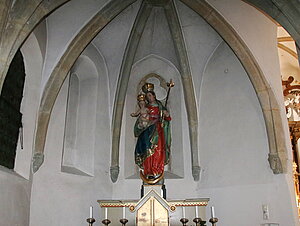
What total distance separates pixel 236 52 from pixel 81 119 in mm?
4335

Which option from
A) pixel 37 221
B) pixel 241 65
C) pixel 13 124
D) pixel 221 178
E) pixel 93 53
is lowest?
pixel 37 221

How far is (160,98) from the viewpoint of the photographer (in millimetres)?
11148

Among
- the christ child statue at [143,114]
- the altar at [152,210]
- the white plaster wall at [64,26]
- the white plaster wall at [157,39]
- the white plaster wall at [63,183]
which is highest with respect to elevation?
the white plaster wall at [157,39]

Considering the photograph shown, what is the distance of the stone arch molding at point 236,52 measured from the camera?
827cm

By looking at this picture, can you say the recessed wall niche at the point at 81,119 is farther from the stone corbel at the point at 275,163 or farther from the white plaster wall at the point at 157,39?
the stone corbel at the point at 275,163

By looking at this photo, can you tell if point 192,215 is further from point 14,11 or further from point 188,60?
point 14,11

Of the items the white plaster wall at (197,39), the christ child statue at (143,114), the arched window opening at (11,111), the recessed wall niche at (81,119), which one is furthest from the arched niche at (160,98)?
the arched window opening at (11,111)

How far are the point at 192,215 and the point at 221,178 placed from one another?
1503mm

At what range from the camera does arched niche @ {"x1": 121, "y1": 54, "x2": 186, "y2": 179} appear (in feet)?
33.7

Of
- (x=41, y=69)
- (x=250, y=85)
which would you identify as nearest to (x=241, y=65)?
(x=250, y=85)

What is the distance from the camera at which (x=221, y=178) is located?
368 inches

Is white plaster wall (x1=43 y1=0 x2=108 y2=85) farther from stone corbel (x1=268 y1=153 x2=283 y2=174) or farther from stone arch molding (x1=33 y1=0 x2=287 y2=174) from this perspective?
stone corbel (x1=268 y1=153 x2=283 y2=174)

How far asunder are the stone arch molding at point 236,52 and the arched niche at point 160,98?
7.94 feet

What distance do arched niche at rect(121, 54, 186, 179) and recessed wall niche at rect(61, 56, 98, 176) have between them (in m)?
1.03
